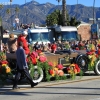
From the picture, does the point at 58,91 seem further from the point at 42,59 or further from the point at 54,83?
the point at 42,59

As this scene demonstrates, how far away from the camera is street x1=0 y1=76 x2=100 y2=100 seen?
10.5 meters

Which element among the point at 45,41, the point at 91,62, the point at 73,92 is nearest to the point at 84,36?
the point at 45,41

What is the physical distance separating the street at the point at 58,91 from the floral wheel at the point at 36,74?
9.4 inches

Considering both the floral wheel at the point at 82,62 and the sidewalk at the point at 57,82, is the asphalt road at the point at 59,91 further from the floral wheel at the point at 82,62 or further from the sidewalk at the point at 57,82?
the floral wheel at the point at 82,62

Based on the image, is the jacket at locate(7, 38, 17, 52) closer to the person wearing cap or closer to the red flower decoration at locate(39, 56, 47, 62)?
the person wearing cap

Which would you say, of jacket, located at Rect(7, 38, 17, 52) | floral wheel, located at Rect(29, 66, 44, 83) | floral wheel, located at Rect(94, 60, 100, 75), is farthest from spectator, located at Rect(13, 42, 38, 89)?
floral wheel, located at Rect(94, 60, 100, 75)

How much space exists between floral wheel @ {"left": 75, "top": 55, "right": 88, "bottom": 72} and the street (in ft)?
3.83

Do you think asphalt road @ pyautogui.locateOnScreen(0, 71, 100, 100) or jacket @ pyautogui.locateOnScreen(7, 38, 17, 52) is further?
jacket @ pyautogui.locateOnScreen(7, 38, 17, 52)

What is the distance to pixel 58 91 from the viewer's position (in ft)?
37.9

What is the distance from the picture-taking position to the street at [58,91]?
34.5ft

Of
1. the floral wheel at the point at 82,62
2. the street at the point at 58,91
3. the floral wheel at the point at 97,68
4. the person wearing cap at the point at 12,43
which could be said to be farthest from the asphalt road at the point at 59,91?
the person wearing cap at the point at 12,43

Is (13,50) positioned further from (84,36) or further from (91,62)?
(84,36)

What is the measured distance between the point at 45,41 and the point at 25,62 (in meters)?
18.6

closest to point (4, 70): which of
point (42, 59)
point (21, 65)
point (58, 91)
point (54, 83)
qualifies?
point (21, 65)
